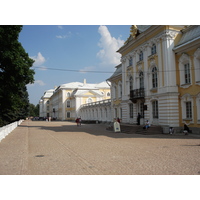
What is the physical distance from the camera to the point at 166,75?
57.9 feet

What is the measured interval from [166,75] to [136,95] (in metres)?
4.67

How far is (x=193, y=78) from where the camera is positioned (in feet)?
53.1

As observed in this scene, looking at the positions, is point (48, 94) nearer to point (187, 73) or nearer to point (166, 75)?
point (166, 75)

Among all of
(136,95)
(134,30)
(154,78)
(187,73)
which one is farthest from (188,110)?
(134,30)

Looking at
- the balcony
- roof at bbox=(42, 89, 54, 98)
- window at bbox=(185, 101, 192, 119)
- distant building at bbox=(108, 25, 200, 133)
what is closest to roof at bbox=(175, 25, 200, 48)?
distant building at bbox=(108, 25, 200, 133)

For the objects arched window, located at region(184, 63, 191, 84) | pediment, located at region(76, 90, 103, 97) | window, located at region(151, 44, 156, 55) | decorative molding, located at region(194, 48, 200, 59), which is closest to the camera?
decorative molding, located at region(194, 48, 200, 59)

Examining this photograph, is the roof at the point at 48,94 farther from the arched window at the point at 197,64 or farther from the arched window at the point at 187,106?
the arched window at the point at 197,64

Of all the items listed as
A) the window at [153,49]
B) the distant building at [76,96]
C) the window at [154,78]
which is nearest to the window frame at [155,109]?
the window at [154,78]

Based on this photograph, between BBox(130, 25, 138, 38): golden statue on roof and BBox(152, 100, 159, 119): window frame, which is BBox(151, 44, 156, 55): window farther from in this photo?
BBox(152, 100, 159, 119): window frame

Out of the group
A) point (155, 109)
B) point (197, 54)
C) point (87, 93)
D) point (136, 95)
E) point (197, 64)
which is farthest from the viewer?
point (87, 93)

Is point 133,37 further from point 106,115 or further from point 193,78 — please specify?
point 106,115

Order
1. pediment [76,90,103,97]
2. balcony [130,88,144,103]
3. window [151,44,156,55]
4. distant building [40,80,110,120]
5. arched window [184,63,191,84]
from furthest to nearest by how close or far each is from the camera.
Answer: pediment [76,90,103,97], distant building [40,80,110,120], balcony [130,88,144,103], window [151,44,156,55], arched window [184,63,191,84]

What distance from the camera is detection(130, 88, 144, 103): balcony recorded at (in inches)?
823

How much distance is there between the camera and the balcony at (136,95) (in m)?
20.9
